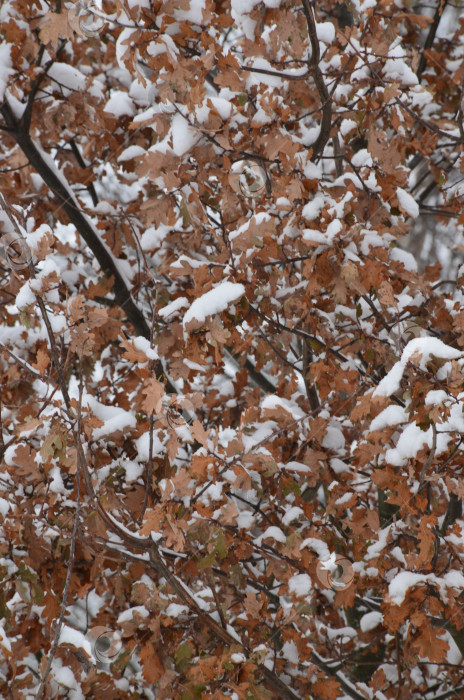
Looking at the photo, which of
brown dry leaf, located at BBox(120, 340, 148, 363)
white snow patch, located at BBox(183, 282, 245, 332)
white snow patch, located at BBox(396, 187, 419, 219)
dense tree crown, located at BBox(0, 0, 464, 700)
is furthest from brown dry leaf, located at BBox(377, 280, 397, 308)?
A: brown dry leaf, located at BBox(120, 340, 148, 363)

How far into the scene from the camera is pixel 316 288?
8.11 ft

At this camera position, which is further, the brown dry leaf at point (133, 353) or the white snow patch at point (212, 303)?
the white snow patch at point (212, 303)

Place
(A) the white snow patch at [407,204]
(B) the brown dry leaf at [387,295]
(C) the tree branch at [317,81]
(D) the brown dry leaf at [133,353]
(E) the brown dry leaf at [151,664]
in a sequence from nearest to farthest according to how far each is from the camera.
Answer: (D) the brown dry leaf at [133,353]
(B) the brown dry leaf at [387,295]
(C) the tree branch at [317,81]
(E) the brown dry leaf at [151,664]
(A) the white snow patch at [407,204]

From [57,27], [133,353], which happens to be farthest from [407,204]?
[57,27]

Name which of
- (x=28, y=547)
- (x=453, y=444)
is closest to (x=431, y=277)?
(x=453, y=444)

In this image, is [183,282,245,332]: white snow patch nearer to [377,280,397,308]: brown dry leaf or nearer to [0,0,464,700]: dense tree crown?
[0,0,464,700]: dense tree crown

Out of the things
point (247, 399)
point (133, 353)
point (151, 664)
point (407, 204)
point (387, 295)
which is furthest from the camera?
point (247, 399)

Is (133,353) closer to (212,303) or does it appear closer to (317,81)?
(212,303)

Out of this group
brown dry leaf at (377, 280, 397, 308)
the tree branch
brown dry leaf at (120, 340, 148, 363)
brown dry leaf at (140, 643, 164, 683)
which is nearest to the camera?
brown dry leaf at (120, 340, 148, 363)

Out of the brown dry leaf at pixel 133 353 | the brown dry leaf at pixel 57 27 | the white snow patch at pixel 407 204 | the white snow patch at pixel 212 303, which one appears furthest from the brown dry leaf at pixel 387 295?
the brown dry leaf at pixel 57 27

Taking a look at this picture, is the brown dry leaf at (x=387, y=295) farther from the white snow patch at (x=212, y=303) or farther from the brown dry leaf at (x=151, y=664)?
the brown dry leaf at (x=151, y=664)

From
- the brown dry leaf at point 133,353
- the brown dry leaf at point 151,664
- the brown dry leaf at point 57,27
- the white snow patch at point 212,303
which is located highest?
the brown dry leaf at point 57,27

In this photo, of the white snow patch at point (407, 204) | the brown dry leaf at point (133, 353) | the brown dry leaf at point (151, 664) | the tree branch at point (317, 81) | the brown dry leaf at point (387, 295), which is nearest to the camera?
the brown dry leaf at point (133, 353)

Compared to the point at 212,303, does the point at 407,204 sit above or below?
above
